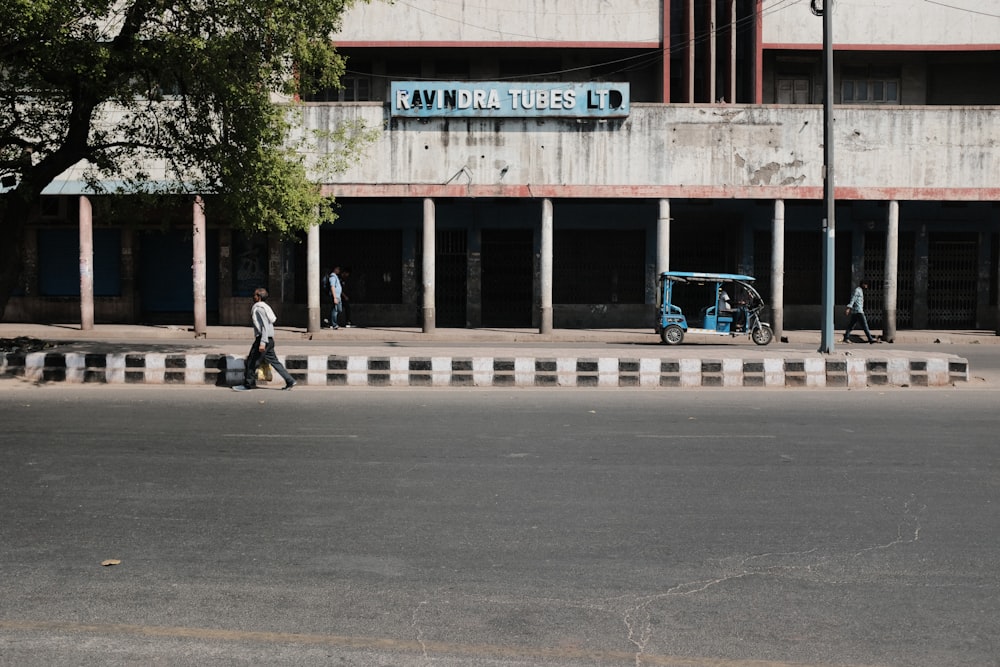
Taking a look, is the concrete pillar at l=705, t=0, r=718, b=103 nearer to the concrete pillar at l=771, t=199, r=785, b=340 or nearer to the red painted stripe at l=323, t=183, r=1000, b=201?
the red painted stripe at l=323, t=183, r=1000, b=201

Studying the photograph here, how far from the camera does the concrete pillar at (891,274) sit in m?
27.5

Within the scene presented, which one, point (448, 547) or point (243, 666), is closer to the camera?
point (243, 666)

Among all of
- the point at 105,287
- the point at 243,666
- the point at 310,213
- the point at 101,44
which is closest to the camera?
A: the point at 243,666

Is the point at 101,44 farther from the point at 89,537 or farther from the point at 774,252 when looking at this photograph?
the point at 774,252

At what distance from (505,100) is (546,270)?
4.72 metres

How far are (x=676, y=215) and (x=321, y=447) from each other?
72.0 feet

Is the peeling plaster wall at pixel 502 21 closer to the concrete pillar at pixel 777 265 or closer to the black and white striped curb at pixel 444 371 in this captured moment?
the concrete pillar at pixel 777 265

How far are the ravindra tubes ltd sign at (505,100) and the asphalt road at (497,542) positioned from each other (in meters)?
16.7

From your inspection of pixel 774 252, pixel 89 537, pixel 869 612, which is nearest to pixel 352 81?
pixel 774 252

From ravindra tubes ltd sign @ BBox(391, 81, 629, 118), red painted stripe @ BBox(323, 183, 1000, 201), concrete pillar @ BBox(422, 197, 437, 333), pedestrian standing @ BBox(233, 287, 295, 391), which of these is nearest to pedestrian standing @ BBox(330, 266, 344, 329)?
red painted stripe @ BBox(323, 183, 1000, 201)

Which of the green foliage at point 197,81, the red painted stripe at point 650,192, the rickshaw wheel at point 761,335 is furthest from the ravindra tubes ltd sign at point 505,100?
the green foliage at point 197,81

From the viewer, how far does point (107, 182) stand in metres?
27.9

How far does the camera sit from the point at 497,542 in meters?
6.79

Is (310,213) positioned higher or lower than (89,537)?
higher
